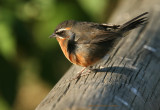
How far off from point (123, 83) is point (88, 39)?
1588 mm

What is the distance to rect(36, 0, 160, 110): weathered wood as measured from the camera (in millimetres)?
3518

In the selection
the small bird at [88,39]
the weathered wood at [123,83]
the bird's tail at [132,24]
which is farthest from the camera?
the small bird at [88,39]

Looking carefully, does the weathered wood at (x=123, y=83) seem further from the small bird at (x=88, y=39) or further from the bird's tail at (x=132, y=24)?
the bird's tail at (x=132, y=24)

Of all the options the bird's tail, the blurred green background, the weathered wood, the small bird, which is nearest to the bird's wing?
the small bird

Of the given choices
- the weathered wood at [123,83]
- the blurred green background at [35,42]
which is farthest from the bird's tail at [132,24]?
the blurred green background at [35,42]

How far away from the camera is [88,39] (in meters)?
5.59

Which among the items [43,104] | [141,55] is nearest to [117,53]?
[141,55]

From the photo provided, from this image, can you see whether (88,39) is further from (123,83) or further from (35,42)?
(35,42)

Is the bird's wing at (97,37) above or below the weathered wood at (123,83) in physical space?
above

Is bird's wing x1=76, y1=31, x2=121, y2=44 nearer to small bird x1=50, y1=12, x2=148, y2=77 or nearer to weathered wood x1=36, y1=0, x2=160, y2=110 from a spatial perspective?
small bird x1=50, y1=12, x2=148, y2=77

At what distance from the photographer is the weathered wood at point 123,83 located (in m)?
3.52

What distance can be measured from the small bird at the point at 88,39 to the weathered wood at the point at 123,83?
0.65 feet

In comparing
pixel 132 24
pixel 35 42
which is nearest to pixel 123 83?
pixel 132 24

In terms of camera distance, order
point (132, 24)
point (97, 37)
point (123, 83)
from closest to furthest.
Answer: point (123, 83), point (132, 24), point (97, 37)
